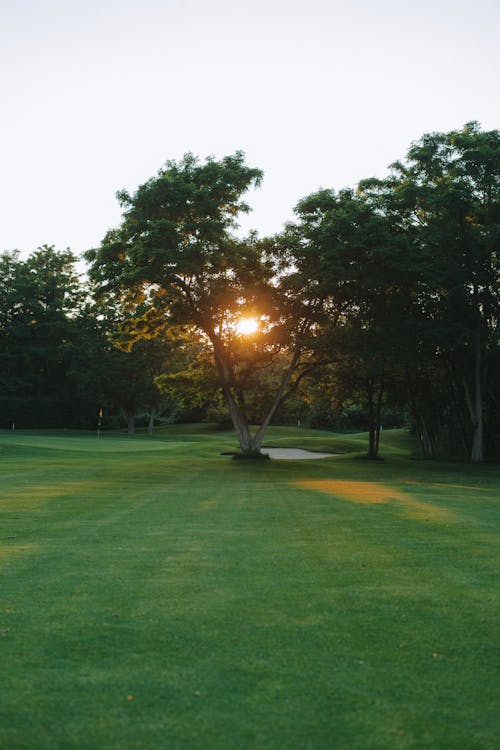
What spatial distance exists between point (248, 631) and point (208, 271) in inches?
1059

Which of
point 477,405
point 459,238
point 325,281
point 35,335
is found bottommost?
point 477,405

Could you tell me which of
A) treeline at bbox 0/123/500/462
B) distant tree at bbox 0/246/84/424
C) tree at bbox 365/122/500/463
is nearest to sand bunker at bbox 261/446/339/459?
treeline at bbox 0/123/500/462

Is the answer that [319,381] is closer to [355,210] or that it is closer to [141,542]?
[355,210]

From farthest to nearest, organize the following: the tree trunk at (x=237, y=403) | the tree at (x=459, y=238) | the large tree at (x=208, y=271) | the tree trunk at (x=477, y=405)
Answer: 1. the tree trunk at (x=477, y=405)
2. the tree trunk at (x=237, y=403)
3. the tree at (x=459, y=238)
4. the large tree at (x=208, y=271)

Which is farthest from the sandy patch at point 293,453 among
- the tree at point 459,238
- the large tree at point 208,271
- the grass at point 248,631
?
the grass at point 248,631

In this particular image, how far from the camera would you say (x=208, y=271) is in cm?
3148

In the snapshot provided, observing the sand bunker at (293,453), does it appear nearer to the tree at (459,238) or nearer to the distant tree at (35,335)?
the tree at (459,238)

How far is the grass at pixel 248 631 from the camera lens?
391 centimetres

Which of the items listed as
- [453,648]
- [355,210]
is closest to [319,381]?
[355,210]

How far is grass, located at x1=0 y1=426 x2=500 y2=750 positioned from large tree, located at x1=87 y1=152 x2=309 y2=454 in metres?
18.4

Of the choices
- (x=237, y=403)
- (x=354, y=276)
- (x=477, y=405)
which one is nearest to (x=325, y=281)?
(x=354, y=276)

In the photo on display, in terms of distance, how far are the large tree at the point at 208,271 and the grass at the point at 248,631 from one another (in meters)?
18.4

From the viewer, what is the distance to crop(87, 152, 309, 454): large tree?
29.6m

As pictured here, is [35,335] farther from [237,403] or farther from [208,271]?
[208,271]
